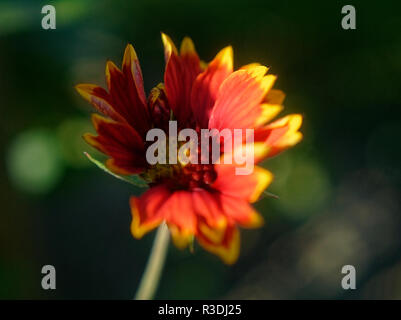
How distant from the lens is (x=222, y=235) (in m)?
0.77

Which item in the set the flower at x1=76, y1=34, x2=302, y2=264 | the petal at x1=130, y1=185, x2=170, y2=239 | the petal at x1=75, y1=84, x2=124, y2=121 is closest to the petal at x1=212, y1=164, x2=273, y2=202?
the flower at x1=76, y1=34, x2=302, y2=264

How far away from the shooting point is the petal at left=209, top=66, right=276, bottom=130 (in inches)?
35.6

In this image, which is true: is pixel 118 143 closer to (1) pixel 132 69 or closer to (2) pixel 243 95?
(1) pixel 132 69

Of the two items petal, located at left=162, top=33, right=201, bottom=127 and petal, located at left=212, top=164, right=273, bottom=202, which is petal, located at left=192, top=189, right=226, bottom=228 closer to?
petal, located at left=212, top=164, right=273, bottom=202

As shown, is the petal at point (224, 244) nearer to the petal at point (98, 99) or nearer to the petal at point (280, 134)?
the petal at point (280, 134)

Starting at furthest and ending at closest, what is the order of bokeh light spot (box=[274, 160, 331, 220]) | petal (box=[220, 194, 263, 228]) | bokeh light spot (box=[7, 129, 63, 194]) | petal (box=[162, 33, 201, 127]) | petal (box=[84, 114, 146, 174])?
bokeh light spot (box=[274, 160, 331, 220]), bokeh light spot (box=[7, 129, 63, 194]), petal (box=[162, 33, 201, 127]), petal (box=[84, 114, 146, 174]), petal (box=[220, 194, 263, 228])

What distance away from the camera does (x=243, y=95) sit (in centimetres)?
92

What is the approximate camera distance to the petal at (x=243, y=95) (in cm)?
90

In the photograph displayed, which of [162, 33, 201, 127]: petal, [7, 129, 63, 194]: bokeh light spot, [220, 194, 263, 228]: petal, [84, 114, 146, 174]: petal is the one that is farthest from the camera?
[7, 129, 63, 194]: bokeh light spot

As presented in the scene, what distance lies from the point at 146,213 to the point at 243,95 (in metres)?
0.29

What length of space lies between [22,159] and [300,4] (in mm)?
1133

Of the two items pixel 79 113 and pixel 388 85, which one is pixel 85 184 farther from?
pixel 388 85

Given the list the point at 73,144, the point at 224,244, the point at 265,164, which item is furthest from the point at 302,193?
the point at 224,244

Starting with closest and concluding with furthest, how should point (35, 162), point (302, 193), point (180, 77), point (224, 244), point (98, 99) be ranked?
point (224, 244), point (98, 99), point (180, 77), point (35, 162), point (302, 193)
